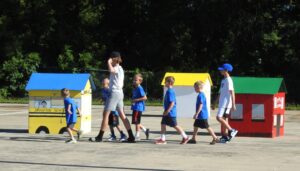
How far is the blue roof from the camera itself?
16.0 meters

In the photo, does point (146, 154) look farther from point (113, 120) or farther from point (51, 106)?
point (51, 106)

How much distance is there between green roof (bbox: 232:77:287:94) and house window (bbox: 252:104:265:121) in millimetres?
327

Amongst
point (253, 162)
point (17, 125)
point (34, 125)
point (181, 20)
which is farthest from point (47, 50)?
point (253, 162)

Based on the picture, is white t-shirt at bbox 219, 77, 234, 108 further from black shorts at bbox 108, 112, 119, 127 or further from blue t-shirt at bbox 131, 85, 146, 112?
black shorts at bbox 108, 112, 119, 127

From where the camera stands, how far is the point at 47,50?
46.2 metres

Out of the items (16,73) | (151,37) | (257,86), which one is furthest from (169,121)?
(151,37)

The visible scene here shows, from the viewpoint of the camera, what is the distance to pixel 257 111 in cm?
1576

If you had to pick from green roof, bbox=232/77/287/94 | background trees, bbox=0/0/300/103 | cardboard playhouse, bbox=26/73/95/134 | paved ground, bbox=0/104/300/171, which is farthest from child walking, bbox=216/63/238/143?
background trees, bbox=0/0/300/103

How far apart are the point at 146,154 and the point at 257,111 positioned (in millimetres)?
4723

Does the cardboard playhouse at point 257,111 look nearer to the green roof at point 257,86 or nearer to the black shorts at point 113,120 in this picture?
the green roof at point 257,86

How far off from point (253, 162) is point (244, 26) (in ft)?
105

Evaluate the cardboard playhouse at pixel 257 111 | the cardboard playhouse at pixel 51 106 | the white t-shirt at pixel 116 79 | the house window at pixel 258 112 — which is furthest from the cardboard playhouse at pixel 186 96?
the white t-shirt at pixel 116 79

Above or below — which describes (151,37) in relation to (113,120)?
above

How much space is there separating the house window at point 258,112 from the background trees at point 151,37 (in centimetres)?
2339
